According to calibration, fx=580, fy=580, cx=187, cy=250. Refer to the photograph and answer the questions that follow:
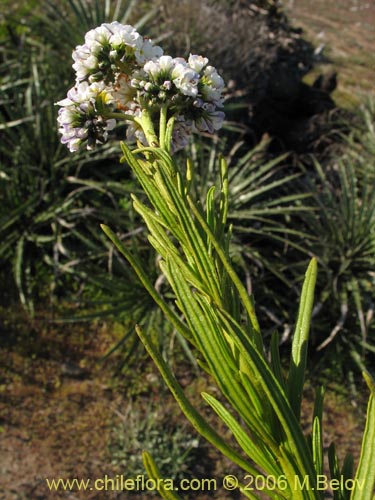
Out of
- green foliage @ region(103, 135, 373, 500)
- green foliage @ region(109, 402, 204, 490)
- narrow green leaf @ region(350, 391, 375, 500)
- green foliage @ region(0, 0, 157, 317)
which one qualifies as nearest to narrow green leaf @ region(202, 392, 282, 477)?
green foliage @ region(103, 135, 373, 500)

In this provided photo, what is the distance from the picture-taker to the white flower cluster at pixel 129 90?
0.89m

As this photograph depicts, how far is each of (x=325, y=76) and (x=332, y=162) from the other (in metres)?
1.59

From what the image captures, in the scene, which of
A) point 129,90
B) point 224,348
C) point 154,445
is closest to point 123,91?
point 129,90

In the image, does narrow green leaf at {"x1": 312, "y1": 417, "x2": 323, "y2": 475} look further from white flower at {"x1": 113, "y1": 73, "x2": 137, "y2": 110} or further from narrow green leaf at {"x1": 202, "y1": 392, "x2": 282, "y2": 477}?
white flower at {"x1": 113, "y1": 73, "x2": 137, "y2": 110}

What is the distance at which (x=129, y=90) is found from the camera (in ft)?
3.07

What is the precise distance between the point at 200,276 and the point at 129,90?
0.33m

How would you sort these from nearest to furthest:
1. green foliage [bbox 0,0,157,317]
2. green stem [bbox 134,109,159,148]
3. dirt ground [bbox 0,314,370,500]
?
green stem [bbox 134,109,159,148]
dirt ground [bbox 0,314,370,500]
green foliage [bbox 0,0,157,317]

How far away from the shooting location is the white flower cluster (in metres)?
0.89

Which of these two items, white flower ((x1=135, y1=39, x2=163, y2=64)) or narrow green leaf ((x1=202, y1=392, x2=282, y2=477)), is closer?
narrow green leaf ((x1=202, y1=392, x2=282, y2=477))

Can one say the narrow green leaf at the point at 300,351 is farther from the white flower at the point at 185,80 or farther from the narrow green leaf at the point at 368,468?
the white flower at the point at 185,80

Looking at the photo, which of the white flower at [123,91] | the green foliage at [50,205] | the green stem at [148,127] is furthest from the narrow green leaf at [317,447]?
the green foliage at [50,205]

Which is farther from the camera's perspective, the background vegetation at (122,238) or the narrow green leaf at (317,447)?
the background vegetation at (122,238)

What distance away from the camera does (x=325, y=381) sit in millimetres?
3490

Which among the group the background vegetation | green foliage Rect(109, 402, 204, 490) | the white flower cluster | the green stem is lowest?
green foliage Rect(109, 402, 204, 490)
